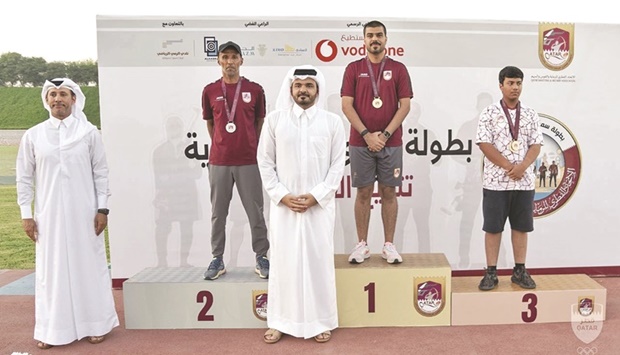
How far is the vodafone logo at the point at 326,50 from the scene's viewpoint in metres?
4.18

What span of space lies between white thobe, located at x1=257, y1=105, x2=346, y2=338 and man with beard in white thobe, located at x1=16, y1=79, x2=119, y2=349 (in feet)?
3.79

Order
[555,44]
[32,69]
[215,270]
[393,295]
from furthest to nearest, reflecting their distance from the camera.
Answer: [32,69] → [555,44] → [215,270] → [393,295]

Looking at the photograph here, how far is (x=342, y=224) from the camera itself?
4.32m

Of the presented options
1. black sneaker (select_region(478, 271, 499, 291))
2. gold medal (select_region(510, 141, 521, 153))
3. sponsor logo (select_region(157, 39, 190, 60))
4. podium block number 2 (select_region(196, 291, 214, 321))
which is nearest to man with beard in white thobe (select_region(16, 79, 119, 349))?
podium block number 2 (select_region(196, 291, 214, 321))

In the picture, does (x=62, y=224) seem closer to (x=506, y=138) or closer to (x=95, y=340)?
(x=95, y=340)

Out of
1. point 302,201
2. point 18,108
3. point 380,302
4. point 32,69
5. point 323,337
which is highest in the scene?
point 32,69

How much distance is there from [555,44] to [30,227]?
Answer: 15.2 feet

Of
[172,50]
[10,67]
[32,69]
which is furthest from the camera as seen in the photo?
[10,67]

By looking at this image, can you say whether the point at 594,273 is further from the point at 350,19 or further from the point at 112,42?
the point at 112,42

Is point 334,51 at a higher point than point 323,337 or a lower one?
higher

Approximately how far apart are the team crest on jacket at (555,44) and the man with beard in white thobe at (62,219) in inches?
157

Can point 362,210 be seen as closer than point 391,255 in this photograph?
No

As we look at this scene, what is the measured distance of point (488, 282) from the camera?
3.27 metres

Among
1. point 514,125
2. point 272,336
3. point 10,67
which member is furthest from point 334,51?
point 10,67
